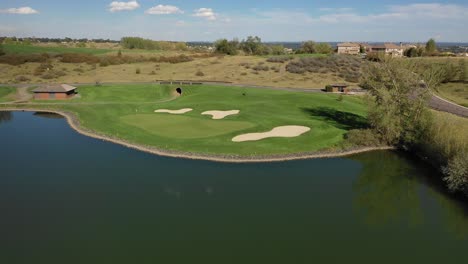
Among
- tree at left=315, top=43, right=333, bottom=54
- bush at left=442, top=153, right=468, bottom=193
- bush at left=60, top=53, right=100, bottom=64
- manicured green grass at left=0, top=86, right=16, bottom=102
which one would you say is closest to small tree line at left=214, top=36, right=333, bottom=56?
tree at left=315, top=43, right=333, bottom=54

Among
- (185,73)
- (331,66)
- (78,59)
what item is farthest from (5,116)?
(331,66)

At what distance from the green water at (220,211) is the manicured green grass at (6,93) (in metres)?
32.6

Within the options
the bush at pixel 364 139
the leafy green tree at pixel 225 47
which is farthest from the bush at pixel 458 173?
the leafy green tree at pixel 225 47

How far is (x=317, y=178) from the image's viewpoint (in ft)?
114

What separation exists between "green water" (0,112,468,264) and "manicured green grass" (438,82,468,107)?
131 ft

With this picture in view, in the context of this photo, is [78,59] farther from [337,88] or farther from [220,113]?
[337,88]

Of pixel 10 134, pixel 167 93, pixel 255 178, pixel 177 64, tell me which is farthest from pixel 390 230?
pixel 177 64

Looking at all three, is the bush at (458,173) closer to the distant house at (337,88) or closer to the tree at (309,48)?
the distant house at (337,88)

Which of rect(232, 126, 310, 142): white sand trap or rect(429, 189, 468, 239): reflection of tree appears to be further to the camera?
rect(232, 126, 310, 142): white sand trap

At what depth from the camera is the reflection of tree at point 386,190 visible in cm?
2836

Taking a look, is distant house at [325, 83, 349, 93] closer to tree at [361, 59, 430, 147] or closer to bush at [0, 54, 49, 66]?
tree at [361, 59, 430, 147]

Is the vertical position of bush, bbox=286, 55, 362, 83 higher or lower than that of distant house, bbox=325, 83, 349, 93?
higher

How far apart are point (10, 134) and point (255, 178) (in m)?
34.3

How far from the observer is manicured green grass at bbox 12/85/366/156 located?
142 ft
